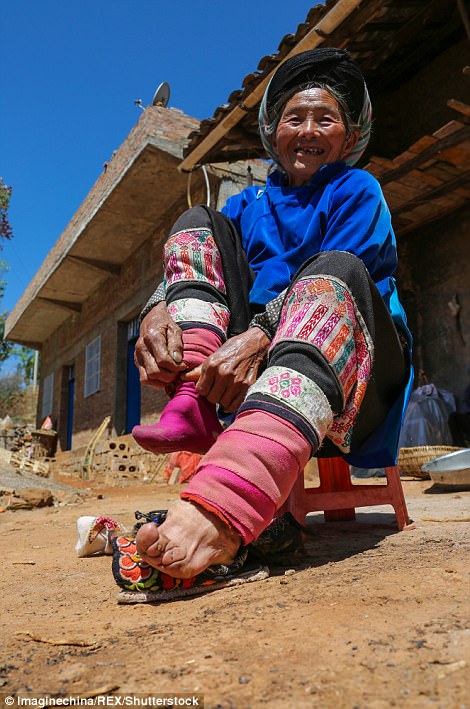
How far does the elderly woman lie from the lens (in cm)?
110

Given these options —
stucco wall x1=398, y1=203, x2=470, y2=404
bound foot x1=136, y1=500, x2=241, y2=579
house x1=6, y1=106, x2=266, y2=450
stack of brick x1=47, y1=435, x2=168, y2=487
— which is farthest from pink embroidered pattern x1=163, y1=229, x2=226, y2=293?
stack of brick x1=47, y1=435, x2=168, y2=487

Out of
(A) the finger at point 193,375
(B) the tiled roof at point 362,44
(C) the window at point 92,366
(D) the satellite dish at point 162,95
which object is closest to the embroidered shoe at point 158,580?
(A) the finger at point 193,375

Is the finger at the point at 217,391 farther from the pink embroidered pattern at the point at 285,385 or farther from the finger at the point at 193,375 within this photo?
the pink embroidered pattern at the point at 285,385

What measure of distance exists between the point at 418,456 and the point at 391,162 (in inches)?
96.1

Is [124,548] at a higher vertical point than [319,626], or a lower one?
higher

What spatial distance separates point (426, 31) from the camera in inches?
217

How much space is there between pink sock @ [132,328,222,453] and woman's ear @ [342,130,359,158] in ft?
3.11

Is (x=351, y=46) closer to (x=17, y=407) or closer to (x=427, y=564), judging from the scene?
(x=427, y=564)

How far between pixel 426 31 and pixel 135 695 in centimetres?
631

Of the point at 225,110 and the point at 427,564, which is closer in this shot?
the point at 427,564

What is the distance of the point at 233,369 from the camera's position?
1.39 metres

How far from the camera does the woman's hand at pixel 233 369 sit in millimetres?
1389

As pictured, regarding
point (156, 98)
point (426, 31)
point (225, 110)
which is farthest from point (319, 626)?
point (156, 98)

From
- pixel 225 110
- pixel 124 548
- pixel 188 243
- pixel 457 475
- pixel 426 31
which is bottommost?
pixel 124 548
